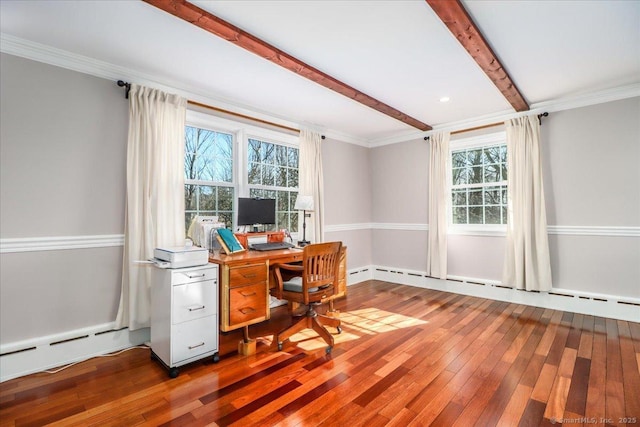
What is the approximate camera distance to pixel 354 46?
242 cm

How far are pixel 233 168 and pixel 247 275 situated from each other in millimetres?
1496

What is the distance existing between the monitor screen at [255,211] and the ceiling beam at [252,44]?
4.61 feet

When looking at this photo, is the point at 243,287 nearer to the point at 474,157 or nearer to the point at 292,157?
the point at 292,157

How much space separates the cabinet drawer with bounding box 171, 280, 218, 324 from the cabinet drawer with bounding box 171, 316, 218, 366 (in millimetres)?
49

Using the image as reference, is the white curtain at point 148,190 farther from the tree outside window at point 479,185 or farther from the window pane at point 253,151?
the tree outside window at point 479,185

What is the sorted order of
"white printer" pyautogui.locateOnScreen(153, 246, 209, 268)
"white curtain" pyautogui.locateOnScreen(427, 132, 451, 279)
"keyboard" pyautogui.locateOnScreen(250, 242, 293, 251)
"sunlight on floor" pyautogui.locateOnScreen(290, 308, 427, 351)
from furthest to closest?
"white curtain" pyautogui.locateOnScreen(427, 132, 451, 279) → "keyboard" pyautogui.locateOnScreen(250, 242, 293, 251) → "sunlight on floor" pyautogui.locateOnScreen(290, 308, 427, 351) → "white printer" pyautogui.locateOnScreen(153, 246, 209, 268)

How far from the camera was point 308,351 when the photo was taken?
2.56m

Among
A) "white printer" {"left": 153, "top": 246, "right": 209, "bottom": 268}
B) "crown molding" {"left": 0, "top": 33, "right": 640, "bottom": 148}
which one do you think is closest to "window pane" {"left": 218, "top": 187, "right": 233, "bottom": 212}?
"crown molding" {"left": 0, "top": 33, "right": 640, "bottom": 148}

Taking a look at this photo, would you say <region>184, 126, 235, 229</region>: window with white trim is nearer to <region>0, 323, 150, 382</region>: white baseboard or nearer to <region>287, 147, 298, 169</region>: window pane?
<region>287, 147, 298, 169</region>: window pane

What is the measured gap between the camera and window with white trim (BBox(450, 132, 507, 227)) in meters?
4.13

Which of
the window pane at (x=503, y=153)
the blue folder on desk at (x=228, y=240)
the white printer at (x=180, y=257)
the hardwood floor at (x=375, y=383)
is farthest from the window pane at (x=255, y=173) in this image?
the window pane at (x=503, y=153)

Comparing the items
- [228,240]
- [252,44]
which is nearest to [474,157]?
[252,44]

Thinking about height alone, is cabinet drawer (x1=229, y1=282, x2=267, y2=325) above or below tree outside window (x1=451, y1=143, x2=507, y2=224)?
below

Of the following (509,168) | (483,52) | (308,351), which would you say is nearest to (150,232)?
(308,351)
